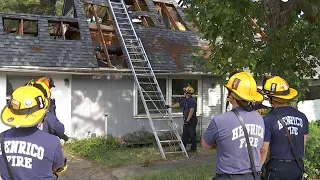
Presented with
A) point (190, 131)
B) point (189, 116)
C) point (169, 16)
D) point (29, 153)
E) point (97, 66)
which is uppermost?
point (169, 16)

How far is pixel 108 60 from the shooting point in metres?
11.2

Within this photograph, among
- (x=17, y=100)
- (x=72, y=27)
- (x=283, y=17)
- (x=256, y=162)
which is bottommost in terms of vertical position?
(x=256, y=162)

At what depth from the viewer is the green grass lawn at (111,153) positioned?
9172 mm

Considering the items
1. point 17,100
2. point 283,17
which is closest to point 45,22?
point 283,17

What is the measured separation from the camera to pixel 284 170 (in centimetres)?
406

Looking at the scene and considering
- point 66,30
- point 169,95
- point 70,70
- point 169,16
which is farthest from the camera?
point 169,16

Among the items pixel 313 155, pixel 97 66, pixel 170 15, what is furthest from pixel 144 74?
pixel 313 155

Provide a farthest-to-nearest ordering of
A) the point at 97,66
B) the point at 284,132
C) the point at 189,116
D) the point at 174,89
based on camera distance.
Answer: the point at 174,89 → the point at 97,66 → the point at 189,116 → the point at 284,132

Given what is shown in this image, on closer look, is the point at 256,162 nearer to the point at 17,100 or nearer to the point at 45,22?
the point at 17,100

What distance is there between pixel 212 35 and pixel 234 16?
0.50m

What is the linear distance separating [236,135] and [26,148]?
1743mm

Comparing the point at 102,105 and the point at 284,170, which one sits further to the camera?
the point at 102,105

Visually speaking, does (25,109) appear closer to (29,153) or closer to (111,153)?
(29,153)

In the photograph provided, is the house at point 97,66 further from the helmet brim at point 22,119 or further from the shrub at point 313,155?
the helmet brim at point 22,119
